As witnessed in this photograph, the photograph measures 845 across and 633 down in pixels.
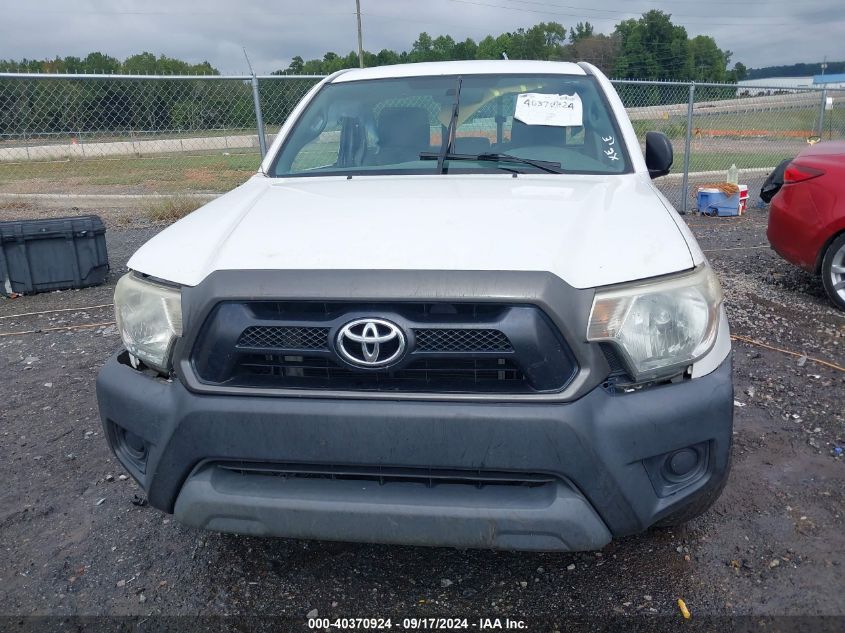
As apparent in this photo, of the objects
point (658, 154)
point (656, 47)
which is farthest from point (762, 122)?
point (656, 47)

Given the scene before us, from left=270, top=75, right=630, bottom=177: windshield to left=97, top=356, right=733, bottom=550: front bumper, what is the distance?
1.58m

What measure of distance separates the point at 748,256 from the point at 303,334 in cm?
716

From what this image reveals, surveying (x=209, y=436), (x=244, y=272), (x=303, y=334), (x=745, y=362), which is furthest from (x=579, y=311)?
(x=745, y=362)

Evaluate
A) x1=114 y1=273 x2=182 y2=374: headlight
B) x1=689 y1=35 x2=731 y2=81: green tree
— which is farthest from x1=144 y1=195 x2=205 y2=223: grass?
x1=689 y1=35 x2=731 y2=81: green tree

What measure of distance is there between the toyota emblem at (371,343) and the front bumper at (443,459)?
129 millimetres

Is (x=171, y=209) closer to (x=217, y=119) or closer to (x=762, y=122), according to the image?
(x=217, y=119)

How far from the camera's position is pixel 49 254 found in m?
6.80

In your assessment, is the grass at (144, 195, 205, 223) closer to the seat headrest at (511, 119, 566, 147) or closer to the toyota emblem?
the seat headrest at (511, 119, 566, 147)

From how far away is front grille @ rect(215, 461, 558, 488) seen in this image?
82.4 inches

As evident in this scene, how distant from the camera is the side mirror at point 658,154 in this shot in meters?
3.73

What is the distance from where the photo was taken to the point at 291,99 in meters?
9.73

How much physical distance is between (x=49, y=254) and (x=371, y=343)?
19.3 ft

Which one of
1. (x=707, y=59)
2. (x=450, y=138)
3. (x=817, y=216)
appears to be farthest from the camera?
(x=707, y=59)

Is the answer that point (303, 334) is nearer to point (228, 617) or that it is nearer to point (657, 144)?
point (228, 617)
